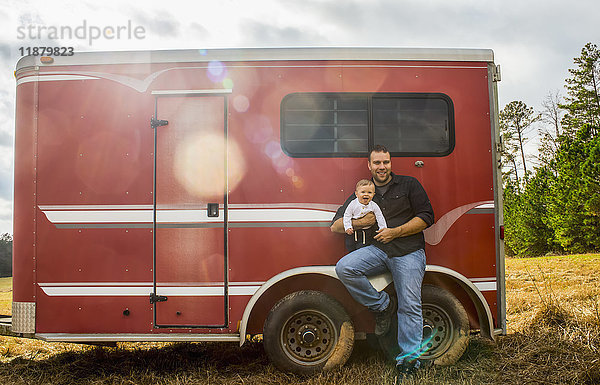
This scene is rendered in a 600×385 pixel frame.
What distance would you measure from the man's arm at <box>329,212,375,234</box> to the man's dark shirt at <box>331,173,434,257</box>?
58 millimetres

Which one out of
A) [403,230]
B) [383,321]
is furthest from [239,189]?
[383,321]

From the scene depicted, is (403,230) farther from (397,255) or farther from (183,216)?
(183,216)

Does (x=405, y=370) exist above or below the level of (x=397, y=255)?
below

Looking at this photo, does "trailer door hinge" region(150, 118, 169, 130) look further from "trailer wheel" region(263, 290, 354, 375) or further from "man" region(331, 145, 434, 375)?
"trailer wheel" region(263, 290, 354, 375)

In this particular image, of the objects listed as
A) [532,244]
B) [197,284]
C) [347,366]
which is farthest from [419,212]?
[532,244]

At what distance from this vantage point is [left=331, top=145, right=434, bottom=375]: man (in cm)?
417

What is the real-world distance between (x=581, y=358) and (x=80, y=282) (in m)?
4.90

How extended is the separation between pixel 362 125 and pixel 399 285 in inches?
60.8

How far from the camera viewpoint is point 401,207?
4.29 metres

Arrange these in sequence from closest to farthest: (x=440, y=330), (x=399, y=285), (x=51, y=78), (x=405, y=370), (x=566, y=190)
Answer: (x=405, y=370) < (x=399, y=285) < (x=440, y=330) < (x=51, y=78) < (x=566, y=190)

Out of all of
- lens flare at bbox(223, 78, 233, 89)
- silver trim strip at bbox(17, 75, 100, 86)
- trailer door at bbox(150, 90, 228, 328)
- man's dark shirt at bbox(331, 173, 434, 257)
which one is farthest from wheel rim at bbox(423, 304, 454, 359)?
silver trim strip at bbox(17, 75, 100, 86)

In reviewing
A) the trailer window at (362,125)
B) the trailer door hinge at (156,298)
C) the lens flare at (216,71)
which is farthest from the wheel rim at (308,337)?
the lens flare at (216,71)

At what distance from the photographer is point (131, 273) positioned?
437 centimetres

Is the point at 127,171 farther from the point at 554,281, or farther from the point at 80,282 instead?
the point at 554,281
